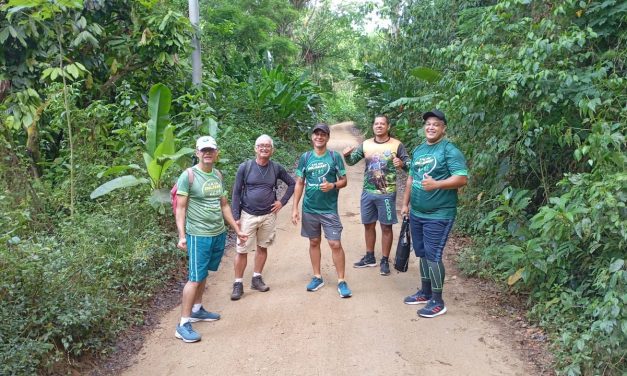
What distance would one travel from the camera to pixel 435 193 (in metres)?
4.53

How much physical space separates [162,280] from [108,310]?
3.94 feet

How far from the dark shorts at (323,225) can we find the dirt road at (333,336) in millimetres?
656

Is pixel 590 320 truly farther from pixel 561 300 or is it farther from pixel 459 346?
pixel 459 346

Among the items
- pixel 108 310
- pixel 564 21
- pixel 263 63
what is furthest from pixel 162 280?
pixel 263 63

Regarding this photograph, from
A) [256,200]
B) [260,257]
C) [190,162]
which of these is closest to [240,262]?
[260,257]

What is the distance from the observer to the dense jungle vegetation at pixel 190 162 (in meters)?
3.74

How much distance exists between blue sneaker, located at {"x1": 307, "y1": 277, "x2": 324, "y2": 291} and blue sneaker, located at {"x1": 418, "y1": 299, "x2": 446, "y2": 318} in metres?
1.17

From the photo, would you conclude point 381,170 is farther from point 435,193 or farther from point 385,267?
point 385,267

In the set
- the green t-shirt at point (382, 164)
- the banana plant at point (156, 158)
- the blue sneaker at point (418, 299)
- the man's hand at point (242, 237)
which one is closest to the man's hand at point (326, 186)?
the green t-shirt at point (382, 164)

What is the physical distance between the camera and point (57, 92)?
7191 mm

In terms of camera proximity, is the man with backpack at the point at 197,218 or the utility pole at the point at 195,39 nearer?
the man with backpack at the point at 197,218

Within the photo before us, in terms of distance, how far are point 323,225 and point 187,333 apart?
5.59ft

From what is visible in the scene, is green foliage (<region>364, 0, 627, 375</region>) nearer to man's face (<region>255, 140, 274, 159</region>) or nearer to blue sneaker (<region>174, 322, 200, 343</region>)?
man's face (<region>255, 140, 274, 159</region>)

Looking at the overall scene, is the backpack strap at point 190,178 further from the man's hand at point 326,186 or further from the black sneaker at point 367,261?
the black sneaker at point 367,261
